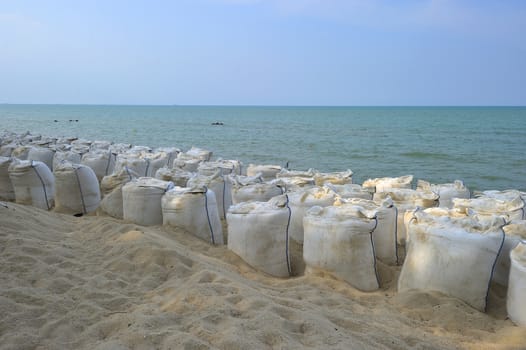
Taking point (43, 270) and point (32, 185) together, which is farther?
point (32, 185)

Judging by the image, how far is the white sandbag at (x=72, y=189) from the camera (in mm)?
5367

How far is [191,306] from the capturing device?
2.58 metres

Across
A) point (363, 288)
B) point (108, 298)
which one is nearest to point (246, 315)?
point (108, 298)

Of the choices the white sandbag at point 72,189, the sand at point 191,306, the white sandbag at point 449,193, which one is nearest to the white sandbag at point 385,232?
the sand at point 191,306

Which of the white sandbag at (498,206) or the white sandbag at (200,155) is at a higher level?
the white sandbag at (498,206)

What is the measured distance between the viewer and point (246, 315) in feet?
8.11

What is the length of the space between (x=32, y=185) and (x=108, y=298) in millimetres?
3503

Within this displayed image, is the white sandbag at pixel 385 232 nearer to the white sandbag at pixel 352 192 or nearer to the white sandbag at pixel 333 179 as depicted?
the white sandbag at pixel 352 192

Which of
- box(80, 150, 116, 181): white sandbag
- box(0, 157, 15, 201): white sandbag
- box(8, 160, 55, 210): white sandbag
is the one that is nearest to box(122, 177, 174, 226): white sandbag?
box(8, 160, 55, 210): white sandbag

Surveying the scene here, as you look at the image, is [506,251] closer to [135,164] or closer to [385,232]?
[385,232]

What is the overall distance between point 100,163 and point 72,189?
184cm

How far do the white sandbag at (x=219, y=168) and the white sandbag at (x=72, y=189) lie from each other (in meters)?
1.42

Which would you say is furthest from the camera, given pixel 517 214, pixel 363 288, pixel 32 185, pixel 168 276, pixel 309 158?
pixel 309 158

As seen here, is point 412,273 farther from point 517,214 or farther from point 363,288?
point 517,214
